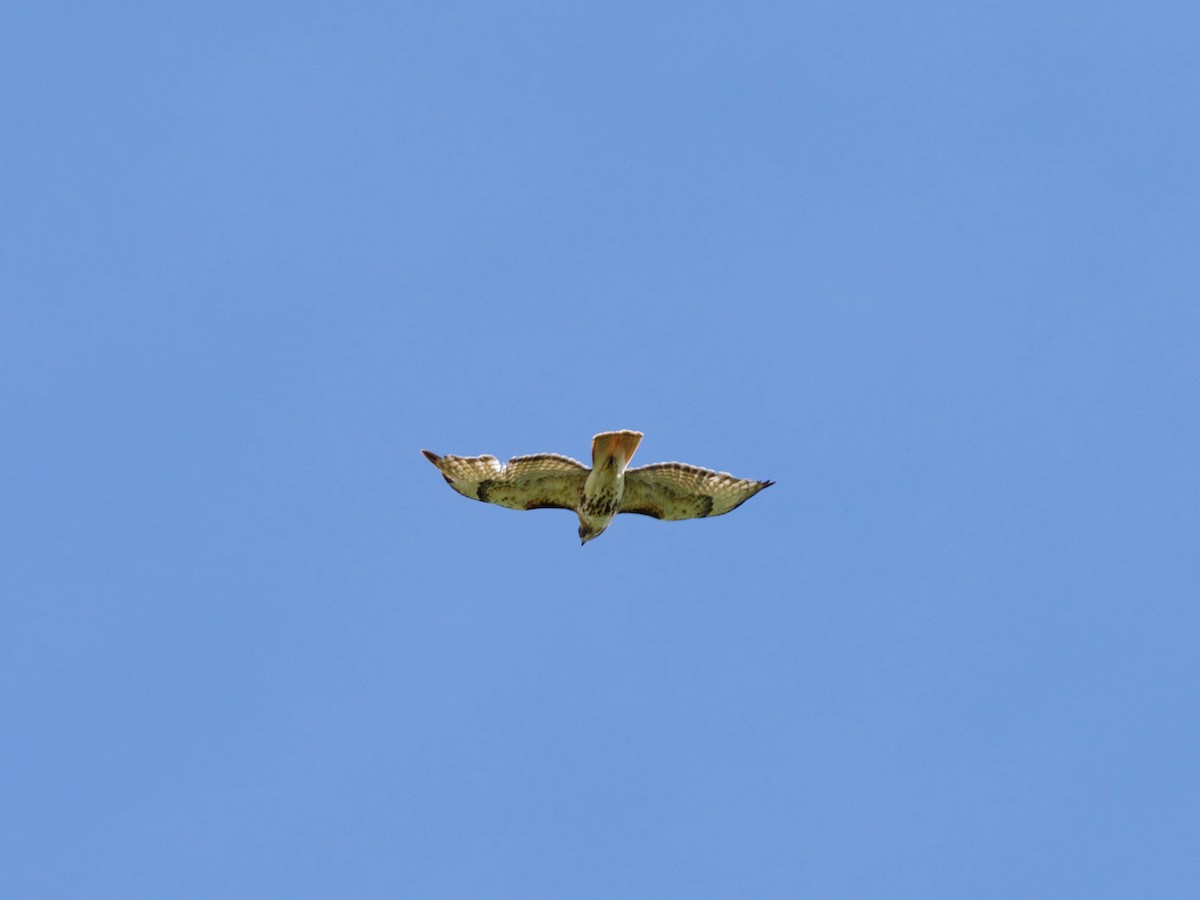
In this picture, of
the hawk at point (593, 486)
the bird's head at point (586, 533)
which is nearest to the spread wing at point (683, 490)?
the hawk at point (593, 486)

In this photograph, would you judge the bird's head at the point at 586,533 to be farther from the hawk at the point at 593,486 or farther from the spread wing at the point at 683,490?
the spread wing at the point at 683,490

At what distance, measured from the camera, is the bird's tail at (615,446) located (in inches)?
1078

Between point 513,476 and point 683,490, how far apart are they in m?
2.43

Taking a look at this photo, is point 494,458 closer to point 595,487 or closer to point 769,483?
point 595,487

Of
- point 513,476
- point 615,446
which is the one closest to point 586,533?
point 513,476

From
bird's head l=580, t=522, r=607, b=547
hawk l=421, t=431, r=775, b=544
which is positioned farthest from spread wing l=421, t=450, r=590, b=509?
bird's head l=580, t=522, r=607, b=547

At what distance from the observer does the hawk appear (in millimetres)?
28219

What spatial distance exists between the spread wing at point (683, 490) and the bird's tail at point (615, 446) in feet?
2.10

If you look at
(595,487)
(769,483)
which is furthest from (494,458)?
(769,483)

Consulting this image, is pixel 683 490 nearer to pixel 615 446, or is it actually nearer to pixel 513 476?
pixel 615 446

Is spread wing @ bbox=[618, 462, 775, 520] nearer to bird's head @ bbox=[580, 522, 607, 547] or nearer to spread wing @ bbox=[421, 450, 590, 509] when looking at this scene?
bird's head @ bbox=[580, 522, 607, 547]

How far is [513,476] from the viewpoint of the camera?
28.4m

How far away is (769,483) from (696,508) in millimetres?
1170

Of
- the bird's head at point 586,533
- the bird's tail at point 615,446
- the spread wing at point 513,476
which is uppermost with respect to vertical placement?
the spread wing at point 513,476
